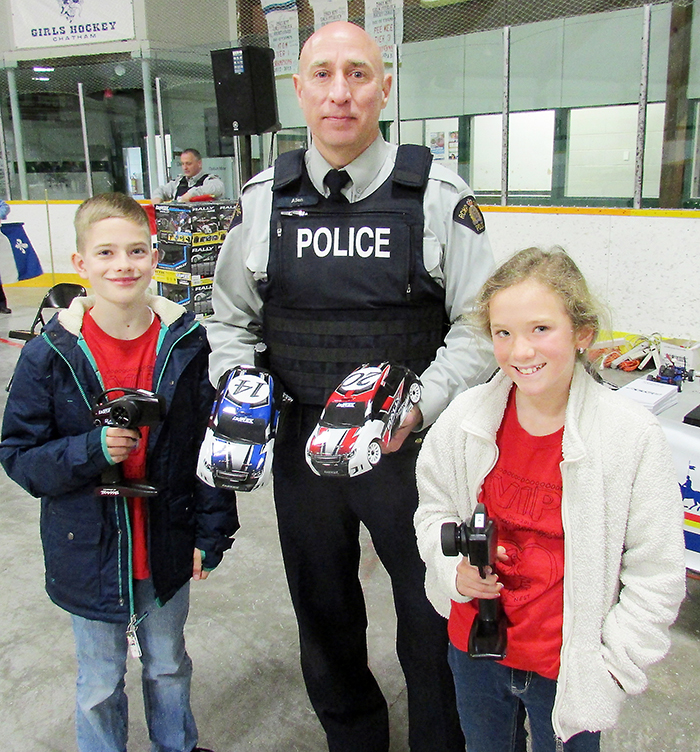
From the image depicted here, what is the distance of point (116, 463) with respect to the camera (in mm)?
1446

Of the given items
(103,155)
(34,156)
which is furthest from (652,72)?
(34,156)

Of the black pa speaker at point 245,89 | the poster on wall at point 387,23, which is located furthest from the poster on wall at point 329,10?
the black pa speaker at point 245,89

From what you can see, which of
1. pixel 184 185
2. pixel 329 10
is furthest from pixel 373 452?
pixel 329 10

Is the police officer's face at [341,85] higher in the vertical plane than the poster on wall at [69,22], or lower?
lower

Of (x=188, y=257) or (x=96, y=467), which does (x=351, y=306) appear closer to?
(x=96, y=467)

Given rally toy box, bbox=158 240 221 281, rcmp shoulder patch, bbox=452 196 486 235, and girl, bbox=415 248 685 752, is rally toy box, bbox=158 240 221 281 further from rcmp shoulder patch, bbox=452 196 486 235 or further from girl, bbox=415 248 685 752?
girl, bbox=415 248 685 752

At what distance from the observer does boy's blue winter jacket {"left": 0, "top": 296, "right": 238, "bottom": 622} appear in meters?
1.44

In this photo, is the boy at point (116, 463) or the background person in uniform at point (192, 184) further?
the background person in uniform at point (192, 184)

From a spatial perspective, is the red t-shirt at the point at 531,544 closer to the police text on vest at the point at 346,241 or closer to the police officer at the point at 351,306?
the police officer at the point at 351,306

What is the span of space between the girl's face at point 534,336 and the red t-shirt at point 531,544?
4.9 inches

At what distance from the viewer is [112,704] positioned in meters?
1.56

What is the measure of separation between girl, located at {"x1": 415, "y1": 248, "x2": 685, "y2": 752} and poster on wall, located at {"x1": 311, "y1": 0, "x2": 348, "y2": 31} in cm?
746

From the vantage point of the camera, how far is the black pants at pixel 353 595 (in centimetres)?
154

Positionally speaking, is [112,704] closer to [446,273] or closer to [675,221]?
[446,273]
